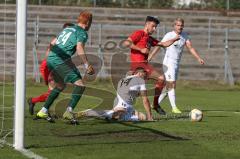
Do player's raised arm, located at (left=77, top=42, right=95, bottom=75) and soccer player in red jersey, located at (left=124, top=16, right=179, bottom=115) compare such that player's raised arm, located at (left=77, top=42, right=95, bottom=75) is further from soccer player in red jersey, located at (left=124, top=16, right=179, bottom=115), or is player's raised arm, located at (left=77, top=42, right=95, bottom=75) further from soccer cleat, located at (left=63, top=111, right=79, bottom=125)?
soccer player in red jersey, located at (left=124, top=16, right=179, bottom=115)

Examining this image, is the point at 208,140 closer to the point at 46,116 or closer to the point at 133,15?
the point at 46,116

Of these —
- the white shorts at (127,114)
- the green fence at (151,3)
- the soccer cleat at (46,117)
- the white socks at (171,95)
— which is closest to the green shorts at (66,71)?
the soccer cleat at (46,117)

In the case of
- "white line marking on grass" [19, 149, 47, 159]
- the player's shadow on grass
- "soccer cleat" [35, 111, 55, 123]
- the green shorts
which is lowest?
"soccer cleat" [35, 111, 55, 123]

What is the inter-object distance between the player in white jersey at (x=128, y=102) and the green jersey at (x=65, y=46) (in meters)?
1.36

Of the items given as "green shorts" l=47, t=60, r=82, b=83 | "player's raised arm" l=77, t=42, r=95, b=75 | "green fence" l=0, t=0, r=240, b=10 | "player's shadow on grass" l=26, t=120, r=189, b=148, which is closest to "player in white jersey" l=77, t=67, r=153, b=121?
"green shorts" l=47, t=60, r=82, b=83

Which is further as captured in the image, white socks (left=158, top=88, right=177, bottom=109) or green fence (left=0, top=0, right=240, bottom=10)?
green fence (left=0, top=0, right=240, bottom=10)

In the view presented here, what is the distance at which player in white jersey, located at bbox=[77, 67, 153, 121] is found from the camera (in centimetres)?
1466

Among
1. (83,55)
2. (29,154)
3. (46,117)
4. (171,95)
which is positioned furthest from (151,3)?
(29,154)

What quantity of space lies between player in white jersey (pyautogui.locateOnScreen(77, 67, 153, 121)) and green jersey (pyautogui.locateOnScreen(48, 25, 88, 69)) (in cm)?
136

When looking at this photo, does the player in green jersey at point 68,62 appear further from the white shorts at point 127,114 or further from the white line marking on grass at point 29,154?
the white line marking on grass at point 29,154

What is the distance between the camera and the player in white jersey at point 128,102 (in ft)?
48.1

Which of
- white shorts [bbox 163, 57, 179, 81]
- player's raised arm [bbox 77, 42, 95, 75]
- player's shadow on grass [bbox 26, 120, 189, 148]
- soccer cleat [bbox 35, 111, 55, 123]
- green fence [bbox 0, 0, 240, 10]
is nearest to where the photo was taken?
player's shadow on grass [bbox 26, 120, 189, 148]

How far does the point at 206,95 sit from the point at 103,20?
1532cm

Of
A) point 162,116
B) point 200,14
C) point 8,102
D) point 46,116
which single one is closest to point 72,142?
point 46,116
